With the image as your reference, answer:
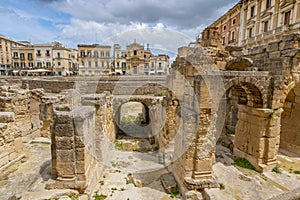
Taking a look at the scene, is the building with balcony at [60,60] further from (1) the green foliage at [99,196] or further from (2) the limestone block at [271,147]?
(2) the limestone block at [271,147]

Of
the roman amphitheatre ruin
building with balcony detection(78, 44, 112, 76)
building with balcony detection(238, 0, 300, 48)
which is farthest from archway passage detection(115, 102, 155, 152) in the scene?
building with balcony detection(238, 0, 300, 48)

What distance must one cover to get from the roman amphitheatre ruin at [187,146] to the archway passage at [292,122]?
0.13ft

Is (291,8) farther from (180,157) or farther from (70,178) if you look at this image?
(70,178)

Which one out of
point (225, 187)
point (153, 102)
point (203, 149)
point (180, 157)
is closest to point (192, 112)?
point (203, 149)

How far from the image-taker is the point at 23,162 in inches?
206

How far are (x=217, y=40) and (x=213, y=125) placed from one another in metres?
8.60

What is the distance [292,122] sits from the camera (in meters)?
8.10

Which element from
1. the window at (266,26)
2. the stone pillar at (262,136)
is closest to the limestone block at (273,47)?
the stone pillar at (262,136)

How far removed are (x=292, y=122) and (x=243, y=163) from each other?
3682 millimetres

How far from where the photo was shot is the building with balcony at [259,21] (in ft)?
55.3

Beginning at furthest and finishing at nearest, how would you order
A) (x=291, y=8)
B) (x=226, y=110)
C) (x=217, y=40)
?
1. (x=291, y=8)
2. (x=217, y=40)
3. (x=226, y=110)

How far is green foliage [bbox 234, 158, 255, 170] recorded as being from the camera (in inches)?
259

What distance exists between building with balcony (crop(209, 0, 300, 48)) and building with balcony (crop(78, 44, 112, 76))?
56.0 ft

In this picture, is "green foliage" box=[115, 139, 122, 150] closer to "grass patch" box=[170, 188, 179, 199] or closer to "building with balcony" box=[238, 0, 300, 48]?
"grass patch" box=[170, 188, 179, 199]
